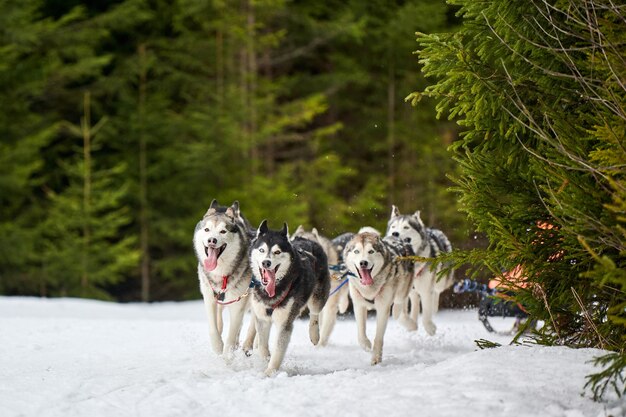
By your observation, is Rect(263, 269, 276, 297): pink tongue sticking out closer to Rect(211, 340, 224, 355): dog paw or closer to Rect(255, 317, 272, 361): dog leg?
Rect(255, 317, 272, 361): dog leg

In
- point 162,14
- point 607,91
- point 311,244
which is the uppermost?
point 162,14

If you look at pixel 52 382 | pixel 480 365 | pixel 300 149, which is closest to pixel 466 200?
pixel 480 365

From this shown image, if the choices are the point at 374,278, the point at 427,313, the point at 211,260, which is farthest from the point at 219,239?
the point at 427,313

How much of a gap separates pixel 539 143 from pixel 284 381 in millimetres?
2476

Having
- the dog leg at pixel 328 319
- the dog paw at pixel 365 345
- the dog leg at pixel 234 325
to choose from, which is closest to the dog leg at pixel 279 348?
the dog leg at pixel 234 325

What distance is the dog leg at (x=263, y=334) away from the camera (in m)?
6.78

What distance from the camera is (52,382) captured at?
238 inches

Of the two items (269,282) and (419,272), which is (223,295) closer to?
(269,282)

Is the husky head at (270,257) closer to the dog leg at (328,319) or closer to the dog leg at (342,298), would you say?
the dog leg at (328,319)

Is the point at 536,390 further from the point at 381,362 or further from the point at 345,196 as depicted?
the point at 345,196

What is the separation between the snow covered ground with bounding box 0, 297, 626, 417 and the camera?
477 cm

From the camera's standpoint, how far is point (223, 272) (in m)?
7.19

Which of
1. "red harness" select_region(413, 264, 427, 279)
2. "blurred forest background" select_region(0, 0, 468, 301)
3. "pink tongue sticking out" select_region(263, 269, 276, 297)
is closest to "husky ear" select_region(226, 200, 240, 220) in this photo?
"pink tongue sticking out" select_region(263, 269, 276, 297)

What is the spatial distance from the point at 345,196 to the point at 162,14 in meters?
7.72
